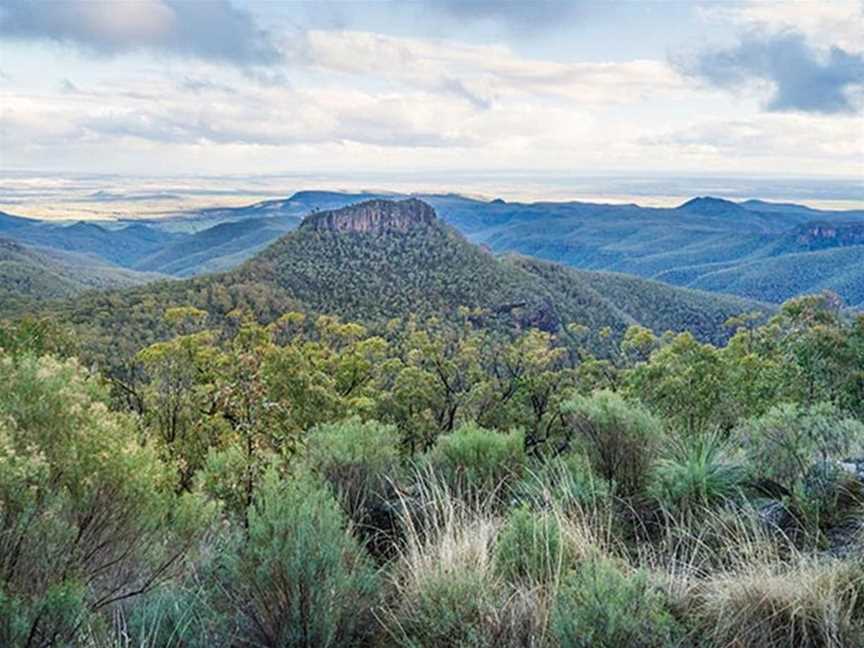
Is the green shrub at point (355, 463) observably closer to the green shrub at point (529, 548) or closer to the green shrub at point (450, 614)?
the green shrub at point (529, 548)

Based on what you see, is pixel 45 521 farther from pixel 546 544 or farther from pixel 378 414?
pixel 378 414

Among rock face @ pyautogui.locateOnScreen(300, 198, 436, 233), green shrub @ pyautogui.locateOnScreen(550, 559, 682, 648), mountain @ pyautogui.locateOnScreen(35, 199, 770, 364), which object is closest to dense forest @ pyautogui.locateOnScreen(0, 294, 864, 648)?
green shrub @ pyautogui.locateOnScreen(550, 559, 682, 648)

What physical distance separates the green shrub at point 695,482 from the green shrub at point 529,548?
1.24 metres

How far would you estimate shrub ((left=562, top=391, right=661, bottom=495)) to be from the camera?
18.7 ft

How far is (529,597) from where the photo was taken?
3418 mm

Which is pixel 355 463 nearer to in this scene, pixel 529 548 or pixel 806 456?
pixel 529 548

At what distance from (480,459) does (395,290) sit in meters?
60.1

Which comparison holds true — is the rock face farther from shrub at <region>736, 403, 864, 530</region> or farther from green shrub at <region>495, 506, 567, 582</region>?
green shrub at <region>495, 506, 567, 582</region>

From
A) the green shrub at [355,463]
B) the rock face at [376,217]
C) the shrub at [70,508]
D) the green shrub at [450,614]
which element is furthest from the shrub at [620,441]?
the rock face at [376,217]

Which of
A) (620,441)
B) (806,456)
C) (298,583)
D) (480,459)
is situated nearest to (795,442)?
(806,456)

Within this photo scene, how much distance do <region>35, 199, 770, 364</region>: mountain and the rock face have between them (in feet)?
0.38

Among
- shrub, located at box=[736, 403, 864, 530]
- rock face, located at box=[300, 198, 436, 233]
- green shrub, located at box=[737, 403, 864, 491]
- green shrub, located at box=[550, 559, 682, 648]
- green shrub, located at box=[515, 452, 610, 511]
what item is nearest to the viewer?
green shrub, located at box=[550, 559, 682, 648]

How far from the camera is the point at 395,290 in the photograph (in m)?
65.6

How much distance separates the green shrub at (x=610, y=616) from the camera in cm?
289
